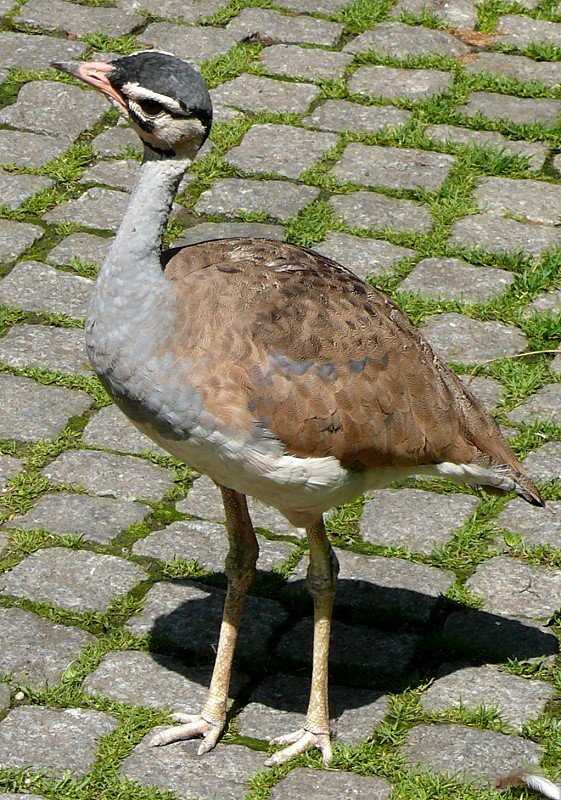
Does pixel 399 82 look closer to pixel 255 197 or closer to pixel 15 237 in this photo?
pixel 255 197

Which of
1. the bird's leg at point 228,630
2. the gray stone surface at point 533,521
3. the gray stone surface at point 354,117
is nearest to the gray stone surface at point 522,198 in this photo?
the gray stone surface at point 354,117

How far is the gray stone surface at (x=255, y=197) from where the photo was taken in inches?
305

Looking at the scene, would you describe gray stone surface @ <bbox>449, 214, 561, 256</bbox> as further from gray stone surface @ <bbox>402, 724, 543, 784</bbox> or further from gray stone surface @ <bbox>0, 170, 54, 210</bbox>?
gray stone surface @ <bbox>402, 724, 543, 784</bbox>

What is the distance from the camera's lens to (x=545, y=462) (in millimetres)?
6164

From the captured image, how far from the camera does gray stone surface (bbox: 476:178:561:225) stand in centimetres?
783

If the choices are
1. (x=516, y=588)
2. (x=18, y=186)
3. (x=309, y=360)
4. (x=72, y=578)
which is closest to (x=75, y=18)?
(x=18, y=186)

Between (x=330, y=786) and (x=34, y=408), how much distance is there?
2.57 meters

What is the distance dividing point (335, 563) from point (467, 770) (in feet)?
2.91

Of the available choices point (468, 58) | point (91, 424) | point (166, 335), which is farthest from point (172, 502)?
point (468, 58)

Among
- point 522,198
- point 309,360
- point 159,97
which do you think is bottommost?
point 522,198

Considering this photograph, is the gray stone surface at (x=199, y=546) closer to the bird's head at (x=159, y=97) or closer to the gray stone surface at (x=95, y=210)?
the bird's head at (x=159, y=97)

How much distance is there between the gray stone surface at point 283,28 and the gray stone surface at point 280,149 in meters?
1.16

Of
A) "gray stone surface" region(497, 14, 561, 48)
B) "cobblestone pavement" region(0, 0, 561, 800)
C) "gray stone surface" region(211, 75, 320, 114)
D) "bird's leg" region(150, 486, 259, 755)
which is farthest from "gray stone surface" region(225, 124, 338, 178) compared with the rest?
"bird's leg" region(150, 486, 259, 755)

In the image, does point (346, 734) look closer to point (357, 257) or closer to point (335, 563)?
point (335, 563)
